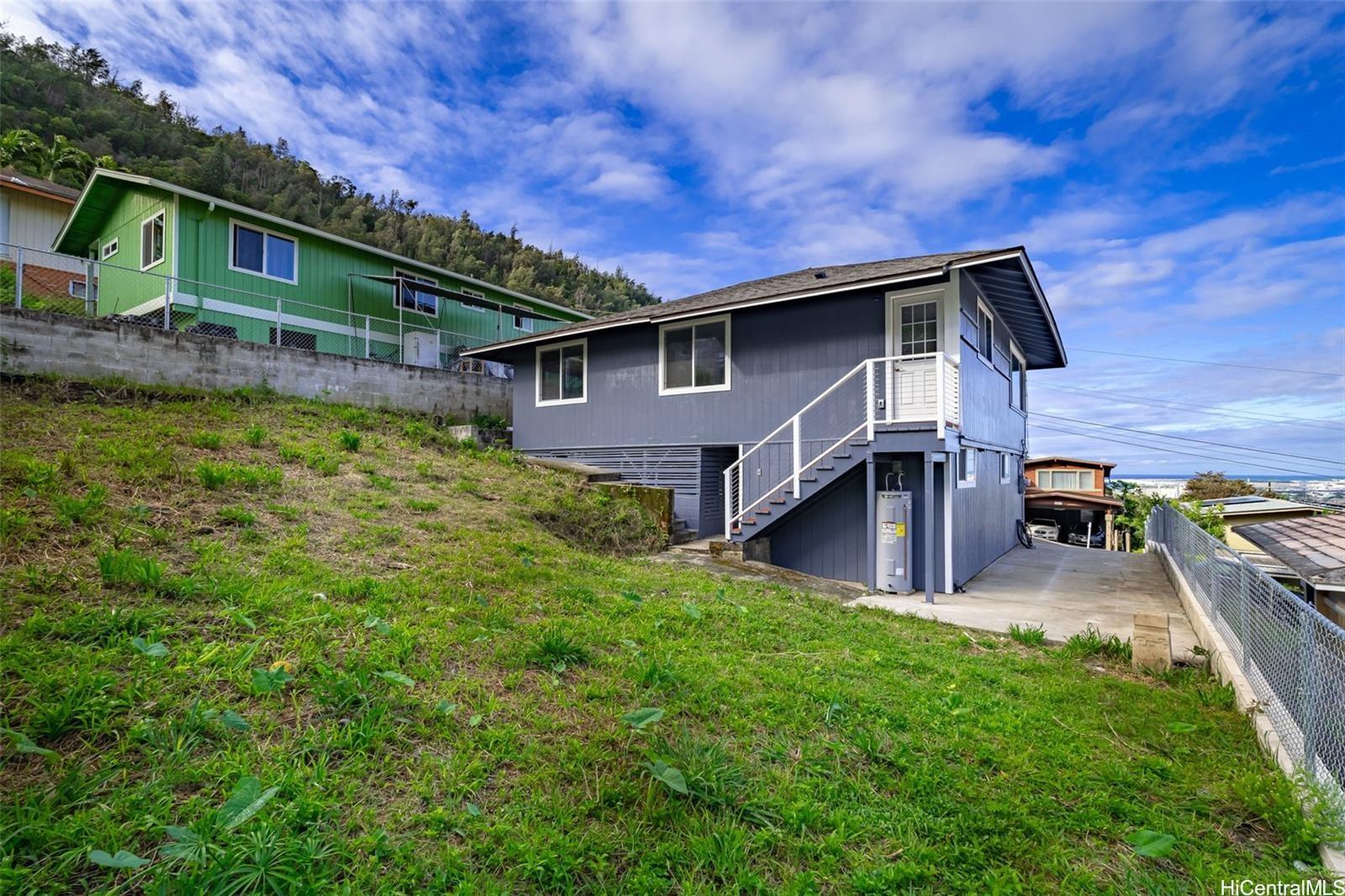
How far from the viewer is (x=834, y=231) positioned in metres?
16.7

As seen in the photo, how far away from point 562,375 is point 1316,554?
12.2 m

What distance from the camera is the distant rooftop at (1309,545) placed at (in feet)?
16.3

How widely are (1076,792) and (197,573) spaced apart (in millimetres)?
5563

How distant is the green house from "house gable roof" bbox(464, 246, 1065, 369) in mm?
4358

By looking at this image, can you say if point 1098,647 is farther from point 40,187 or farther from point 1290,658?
point 40,187

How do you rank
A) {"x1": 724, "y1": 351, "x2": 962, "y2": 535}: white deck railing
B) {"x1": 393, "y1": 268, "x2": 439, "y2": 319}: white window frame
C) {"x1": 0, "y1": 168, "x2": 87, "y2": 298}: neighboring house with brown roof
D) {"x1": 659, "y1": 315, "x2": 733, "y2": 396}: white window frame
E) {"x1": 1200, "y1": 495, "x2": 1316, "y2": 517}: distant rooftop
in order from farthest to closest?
1. {"x1": 0, "y1": 168, "x2": 87, "y2": 298}: neighboring house with brown roof
2. {"x1": 393, "y1": 268, "x2": 439, "y2": 319}: white window frame
3. {"x1": 1200, "y1": 495, "x2": 1316, "y2": 517}: distant rooftop
4. {"x1": 659, "y1": 315, "x2": 733, "y2": 396}: white window frame
5. {"x1": 724, "y1": 351, "x2": 962, "y2": 535}: white deck railing

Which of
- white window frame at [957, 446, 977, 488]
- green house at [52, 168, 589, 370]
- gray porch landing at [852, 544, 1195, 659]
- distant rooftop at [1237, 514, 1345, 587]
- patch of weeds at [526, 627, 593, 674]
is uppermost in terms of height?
green house at [52, 168, 589, 370]

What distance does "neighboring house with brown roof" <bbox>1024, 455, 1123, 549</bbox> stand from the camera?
22.7 meters

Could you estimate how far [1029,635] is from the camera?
6023 millimetres

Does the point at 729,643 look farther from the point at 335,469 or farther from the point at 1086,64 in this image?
the point at 1086,64

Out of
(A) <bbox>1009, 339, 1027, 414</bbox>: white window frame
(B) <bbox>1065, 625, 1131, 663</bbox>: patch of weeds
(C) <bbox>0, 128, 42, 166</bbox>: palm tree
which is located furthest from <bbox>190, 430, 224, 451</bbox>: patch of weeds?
(C) <bbox>0, 128, 42, 166</bbox>: palm tree

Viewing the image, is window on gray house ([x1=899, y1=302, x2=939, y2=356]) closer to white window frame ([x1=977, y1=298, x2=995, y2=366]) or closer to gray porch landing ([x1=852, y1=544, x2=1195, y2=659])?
white window frame ([x1=977, y1=298, x2=995, y2=366])

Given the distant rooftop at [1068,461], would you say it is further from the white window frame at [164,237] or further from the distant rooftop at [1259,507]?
the white window frame at [164,237]

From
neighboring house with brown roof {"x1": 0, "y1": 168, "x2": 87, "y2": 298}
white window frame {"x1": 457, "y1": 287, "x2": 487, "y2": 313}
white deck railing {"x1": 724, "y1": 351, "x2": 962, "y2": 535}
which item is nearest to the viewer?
white deck railing {"x1": 724, "y1": 351, "x2": 962, "y2": 535}
